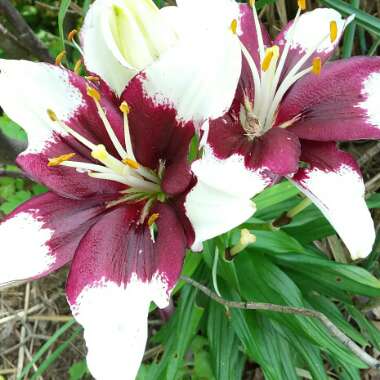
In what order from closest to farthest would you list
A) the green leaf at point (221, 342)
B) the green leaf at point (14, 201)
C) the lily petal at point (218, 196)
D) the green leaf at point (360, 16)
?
the lily petal at point (218, 196) < the green leaf at point (360, 16) < the green leaf at point (221, 342) < the green leaf at point (14, 201)

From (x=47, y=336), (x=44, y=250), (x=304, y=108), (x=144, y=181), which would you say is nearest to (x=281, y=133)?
(x=304, y=108)

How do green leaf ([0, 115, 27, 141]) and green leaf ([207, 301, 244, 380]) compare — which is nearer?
green leaf ([207, 301, 244, 380])

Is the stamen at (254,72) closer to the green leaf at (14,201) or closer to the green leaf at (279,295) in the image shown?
the green leaf at (279,295)

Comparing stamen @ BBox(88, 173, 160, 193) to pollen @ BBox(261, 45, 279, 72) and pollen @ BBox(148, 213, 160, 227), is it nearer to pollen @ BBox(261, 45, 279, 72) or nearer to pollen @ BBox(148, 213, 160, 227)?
pollen @ BBox(148, 213, 160, 227)

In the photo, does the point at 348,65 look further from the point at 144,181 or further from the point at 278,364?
the point at 278,364

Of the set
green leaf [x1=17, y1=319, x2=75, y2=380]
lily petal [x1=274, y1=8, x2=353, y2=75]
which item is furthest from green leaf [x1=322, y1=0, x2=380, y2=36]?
green leaf [x1=17, y1=319, x2=75, y2=380]

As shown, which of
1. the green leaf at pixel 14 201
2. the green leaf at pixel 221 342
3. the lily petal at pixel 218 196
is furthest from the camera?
the green leaf at pixel 14 201

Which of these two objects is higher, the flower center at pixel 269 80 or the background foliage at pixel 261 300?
the flower center at pixel 269 80

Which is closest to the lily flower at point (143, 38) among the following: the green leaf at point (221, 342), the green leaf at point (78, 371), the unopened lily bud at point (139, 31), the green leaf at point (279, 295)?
the unopened lily bud at point (139, 31)
